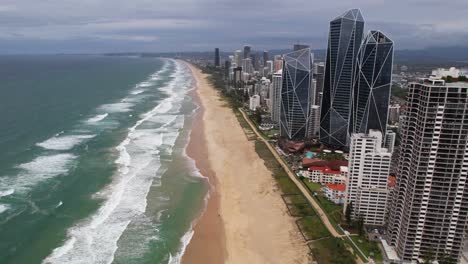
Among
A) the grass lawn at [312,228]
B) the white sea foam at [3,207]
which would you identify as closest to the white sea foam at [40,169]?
the white sea foam at [3,207]

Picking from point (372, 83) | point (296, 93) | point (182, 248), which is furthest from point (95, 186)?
point (372, 83)

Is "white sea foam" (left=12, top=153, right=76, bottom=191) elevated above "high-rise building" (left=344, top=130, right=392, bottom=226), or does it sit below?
below

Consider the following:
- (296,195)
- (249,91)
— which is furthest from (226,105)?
(296,195)

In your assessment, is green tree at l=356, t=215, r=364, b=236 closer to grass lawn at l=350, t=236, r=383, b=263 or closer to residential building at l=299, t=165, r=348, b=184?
grass lawn at l=350, t=236, r=383, b=263

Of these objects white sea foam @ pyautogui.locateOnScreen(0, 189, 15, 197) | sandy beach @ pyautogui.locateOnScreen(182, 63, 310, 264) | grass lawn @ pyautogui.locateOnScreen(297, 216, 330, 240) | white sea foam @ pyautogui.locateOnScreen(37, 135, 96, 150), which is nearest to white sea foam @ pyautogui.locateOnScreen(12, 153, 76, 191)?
white sea foam @ pyautogui.locateOnScreen(0, 189, 15, 197)

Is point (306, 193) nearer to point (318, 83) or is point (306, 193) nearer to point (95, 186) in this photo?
point (95, 186)
